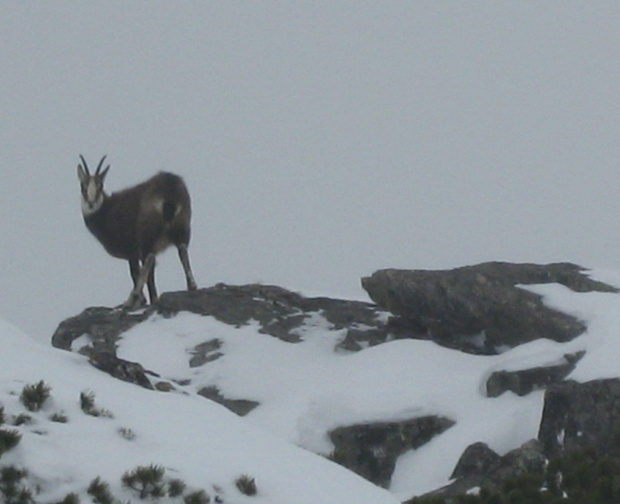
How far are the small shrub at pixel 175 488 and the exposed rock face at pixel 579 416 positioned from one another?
4.48 metres

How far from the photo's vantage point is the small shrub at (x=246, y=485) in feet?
23.4

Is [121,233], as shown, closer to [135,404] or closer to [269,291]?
[269,291]

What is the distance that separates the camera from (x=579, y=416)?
1077cm

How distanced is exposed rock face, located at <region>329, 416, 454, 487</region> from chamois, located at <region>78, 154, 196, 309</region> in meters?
4.88

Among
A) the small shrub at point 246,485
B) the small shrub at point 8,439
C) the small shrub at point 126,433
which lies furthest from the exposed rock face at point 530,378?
the small shrub at point 8,439

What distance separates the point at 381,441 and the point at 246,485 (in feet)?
16.5

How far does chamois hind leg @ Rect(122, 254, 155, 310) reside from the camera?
52.4ft

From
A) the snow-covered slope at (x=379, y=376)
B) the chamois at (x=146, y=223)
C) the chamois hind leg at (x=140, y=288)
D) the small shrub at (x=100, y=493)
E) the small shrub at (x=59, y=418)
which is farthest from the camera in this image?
the chamois at (x=146, y=223)

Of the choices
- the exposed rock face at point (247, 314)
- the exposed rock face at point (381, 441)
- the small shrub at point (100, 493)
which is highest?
the small shrub at point (100, 493)

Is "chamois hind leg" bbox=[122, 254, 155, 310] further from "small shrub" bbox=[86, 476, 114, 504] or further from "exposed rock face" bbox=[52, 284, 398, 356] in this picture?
"small shrub" bbox=[86, 476, 114, 504]

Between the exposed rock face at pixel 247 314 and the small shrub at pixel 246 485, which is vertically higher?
the small shrub at pixel 246 485

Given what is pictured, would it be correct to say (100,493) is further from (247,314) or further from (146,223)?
(146,223)

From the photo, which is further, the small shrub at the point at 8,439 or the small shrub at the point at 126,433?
the small shrub at the point at 126,433

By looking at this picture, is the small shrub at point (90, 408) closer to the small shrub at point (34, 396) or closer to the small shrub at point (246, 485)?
the small shrub at point (34, 396)
